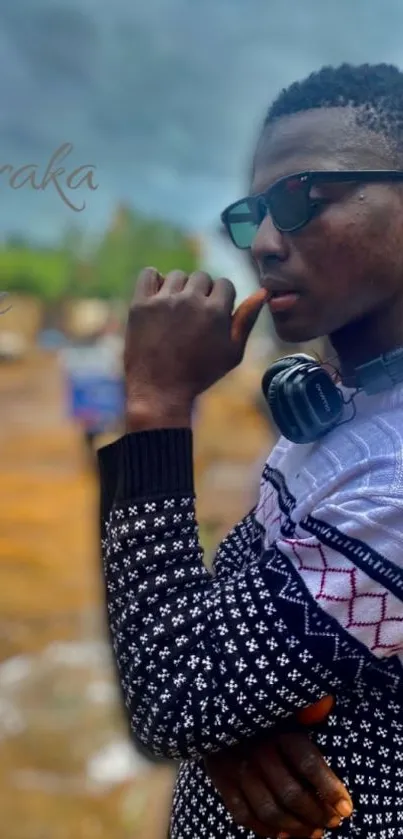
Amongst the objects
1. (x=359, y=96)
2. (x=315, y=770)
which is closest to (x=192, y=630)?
(x=315, y=770)

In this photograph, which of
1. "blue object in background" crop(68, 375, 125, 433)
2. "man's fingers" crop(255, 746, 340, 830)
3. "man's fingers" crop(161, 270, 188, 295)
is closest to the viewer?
"man's fingers" crop(255, 746, 340, 830)

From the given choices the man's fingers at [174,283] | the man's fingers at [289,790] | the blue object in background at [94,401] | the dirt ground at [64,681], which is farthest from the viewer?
the blue object in background at [94,401]

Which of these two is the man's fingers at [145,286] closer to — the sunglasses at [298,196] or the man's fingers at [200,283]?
the man's fingers at [200,283]

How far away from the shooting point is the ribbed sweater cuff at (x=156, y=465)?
41.4 inches

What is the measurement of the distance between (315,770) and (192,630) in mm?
229

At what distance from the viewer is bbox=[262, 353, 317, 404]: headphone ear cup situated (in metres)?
1.22

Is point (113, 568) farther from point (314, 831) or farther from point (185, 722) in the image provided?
point (314, 831)

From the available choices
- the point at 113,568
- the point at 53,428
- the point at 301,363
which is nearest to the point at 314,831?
the point at 113,568

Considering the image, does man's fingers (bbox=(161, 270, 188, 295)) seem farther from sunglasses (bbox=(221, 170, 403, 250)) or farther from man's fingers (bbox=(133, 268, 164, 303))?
sunglasses (bbox=(221, 170, 403, 250))

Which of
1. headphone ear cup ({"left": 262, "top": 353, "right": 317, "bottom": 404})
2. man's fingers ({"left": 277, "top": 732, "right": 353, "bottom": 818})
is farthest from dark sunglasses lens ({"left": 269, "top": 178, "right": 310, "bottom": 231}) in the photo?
man's fingers ({"left": 277, "top": 732, "right": 353, "bottom": 818})

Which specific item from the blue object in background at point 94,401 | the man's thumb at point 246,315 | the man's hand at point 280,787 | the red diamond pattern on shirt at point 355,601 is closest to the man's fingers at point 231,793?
the man's hand at point 280,787

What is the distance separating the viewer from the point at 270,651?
0.93 metres

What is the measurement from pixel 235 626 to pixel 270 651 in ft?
0.16

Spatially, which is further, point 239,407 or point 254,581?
point 239,407
